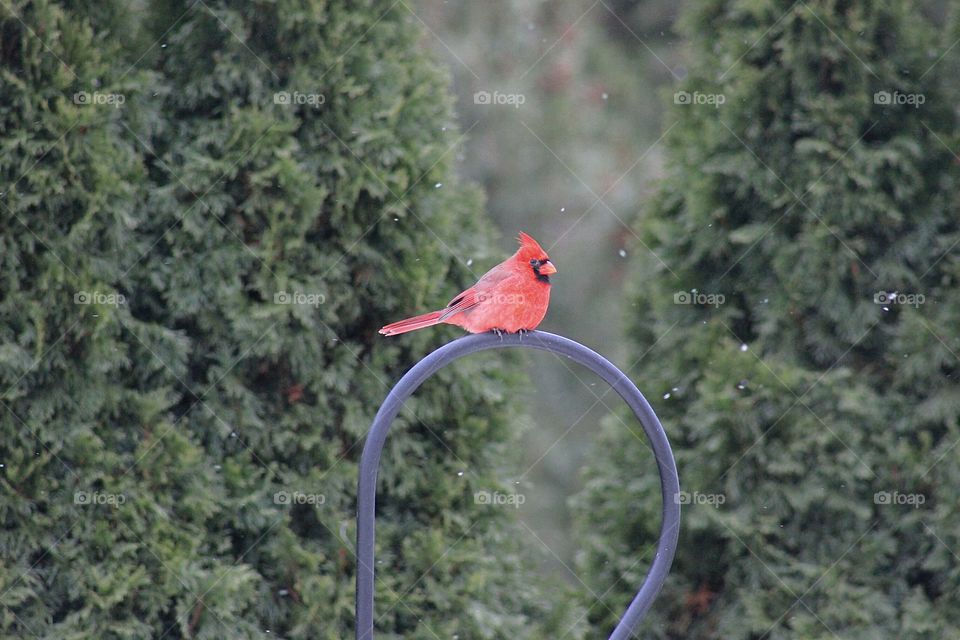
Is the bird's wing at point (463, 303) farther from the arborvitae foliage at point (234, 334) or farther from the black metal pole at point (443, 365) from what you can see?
the arborvitae foliage at point (234, 334)

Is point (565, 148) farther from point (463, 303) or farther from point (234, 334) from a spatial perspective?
point (463, 303)

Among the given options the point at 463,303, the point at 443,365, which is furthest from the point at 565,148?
the point at 443,365

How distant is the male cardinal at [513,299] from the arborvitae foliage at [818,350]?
1.51 m

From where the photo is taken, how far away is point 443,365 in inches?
87.2

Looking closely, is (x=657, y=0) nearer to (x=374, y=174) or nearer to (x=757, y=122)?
(x=757, y=122)

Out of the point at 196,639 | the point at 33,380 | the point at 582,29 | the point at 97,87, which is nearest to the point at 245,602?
the point at 196,639

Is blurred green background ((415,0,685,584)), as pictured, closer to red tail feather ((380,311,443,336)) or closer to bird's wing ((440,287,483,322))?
bird's wing ((440,287,483,322))

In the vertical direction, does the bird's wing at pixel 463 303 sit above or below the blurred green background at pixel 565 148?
above

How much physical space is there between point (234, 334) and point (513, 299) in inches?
50.4

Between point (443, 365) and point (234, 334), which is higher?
point (443, 365)

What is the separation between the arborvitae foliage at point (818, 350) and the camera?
3.74 m

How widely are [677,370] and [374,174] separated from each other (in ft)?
5.28

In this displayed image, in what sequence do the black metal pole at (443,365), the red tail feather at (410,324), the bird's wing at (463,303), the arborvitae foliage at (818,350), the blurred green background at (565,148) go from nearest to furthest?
the black metal pole at (443,365) → the red tail feather at (410,324) → the bird's wing at (463,303) → the arborvitae foliage at (818,350) → the blurred green background at (565,148)

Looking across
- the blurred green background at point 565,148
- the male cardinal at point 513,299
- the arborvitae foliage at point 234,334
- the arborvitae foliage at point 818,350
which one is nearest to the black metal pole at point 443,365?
the male cardinal at point 513,299
